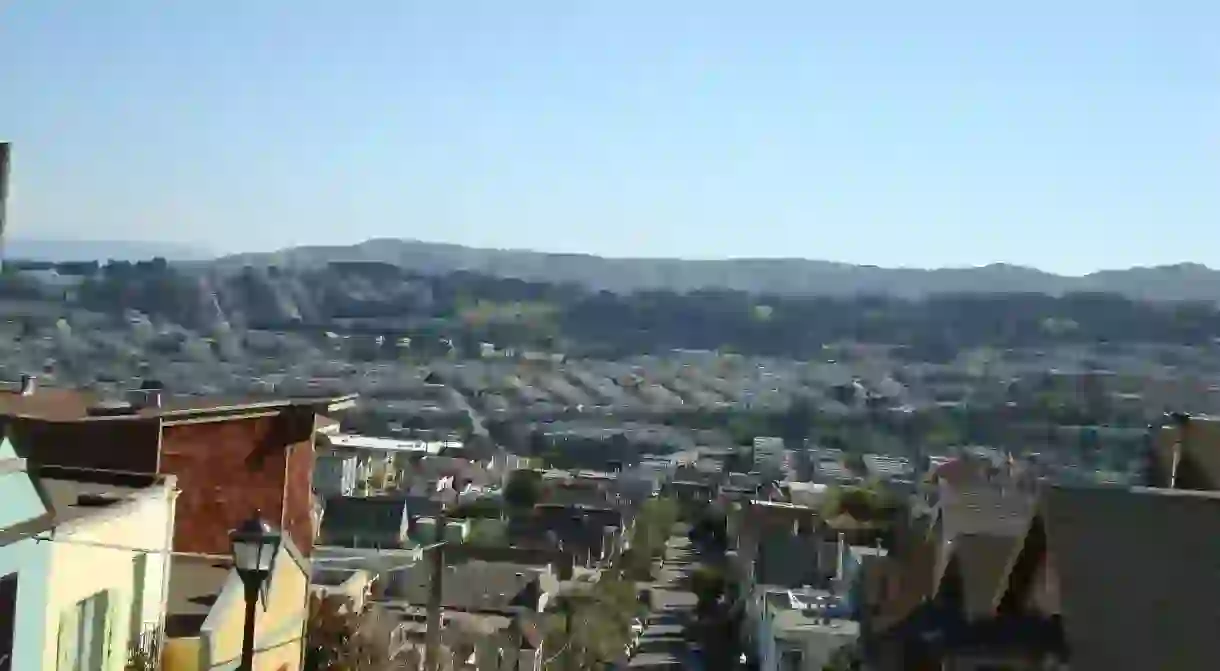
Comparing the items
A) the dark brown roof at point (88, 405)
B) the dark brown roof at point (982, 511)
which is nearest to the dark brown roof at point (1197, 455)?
the dark brown roof at point (982, 511)

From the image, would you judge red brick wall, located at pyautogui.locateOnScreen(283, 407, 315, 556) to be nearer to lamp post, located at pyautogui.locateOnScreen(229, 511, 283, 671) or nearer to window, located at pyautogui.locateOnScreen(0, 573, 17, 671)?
lamp post, located at pyautogui.locateOnScreen(229, 511, 283, 671)

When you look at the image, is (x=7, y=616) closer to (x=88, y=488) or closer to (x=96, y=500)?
(x=96, y=500)

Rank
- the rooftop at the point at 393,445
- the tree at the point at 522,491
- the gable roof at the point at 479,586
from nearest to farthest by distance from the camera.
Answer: the gable roof at the point at 479,586 < the tree at the point at 522,491 < the rooftop at the point at 393,445

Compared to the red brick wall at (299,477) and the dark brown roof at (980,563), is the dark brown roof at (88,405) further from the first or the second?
the dark brown roof at (980,563)

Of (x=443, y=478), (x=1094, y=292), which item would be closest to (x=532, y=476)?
(x=443, y=478)

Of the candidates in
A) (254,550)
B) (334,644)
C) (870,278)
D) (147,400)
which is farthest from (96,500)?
(870,278)
